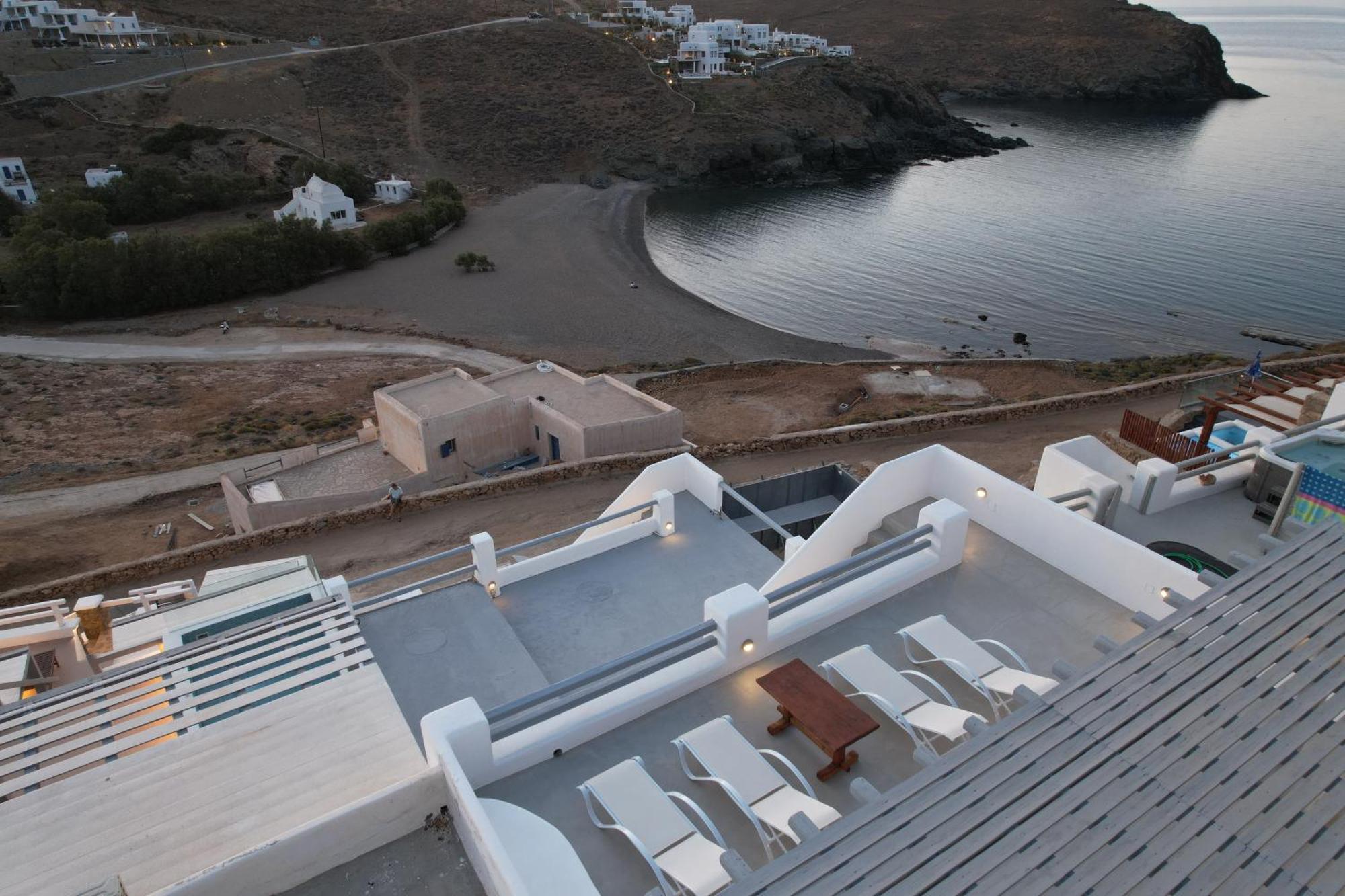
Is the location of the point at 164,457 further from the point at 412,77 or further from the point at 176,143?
the point at 412,77

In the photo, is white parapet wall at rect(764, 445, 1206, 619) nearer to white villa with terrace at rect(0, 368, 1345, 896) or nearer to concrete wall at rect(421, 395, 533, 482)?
white villa with terrace at rect(0, 368, 1345, 896)

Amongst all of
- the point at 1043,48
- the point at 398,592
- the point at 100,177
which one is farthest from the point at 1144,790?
the point at 1043,48

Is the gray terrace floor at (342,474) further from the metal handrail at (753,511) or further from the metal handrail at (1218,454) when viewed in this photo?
the metal handrail at (1218,454)

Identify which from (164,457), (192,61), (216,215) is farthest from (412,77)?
(164,457)

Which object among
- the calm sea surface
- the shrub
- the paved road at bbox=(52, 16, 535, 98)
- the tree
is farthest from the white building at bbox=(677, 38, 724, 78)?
the tree

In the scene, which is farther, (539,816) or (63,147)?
(63,147)

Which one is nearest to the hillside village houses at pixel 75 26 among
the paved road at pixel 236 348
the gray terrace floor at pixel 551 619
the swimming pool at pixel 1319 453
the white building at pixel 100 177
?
the white building at pixel 100 177
